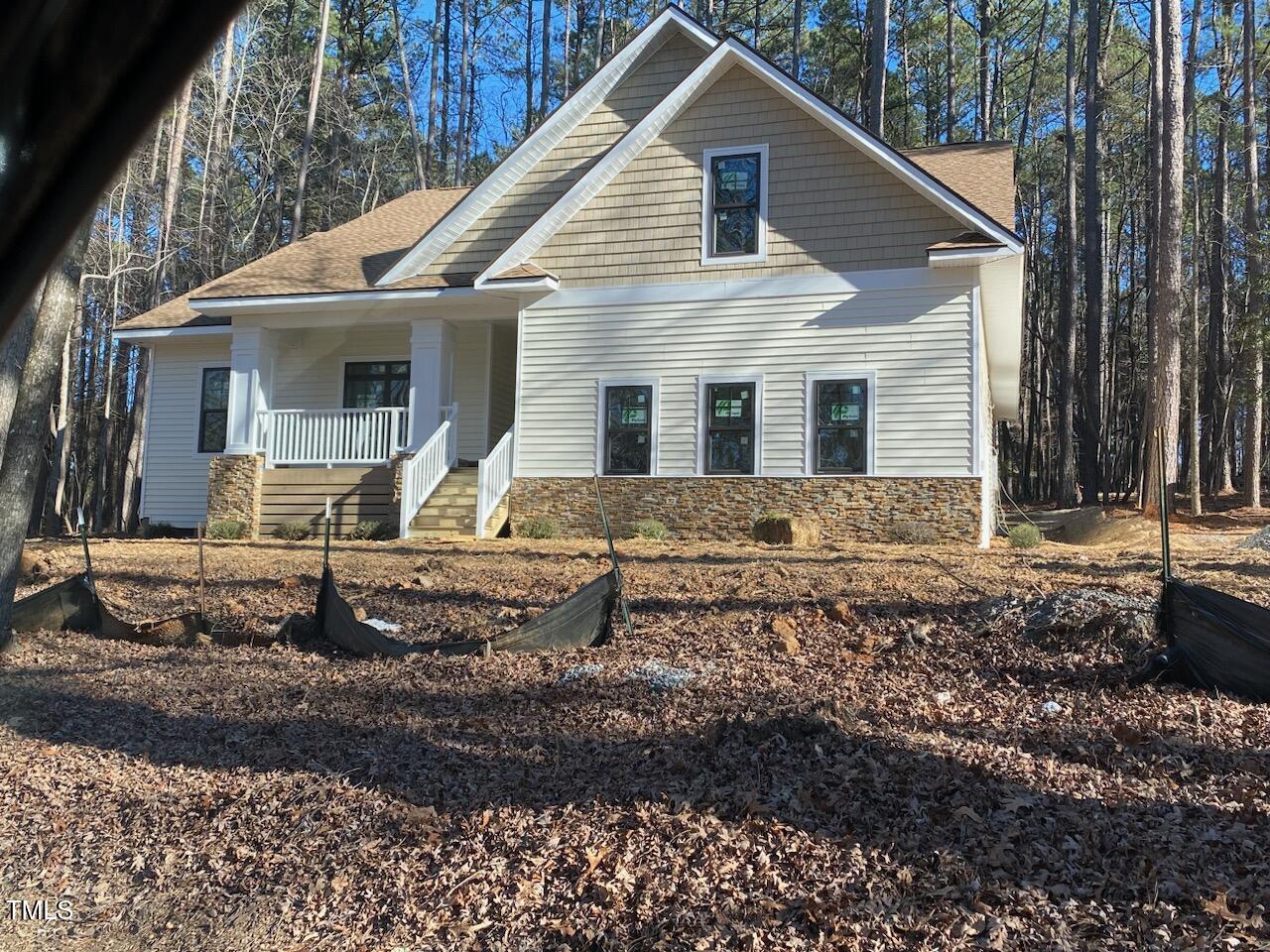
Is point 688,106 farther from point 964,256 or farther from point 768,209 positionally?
point 964,256

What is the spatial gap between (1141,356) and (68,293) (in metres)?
40.4

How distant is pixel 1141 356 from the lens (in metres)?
39.5

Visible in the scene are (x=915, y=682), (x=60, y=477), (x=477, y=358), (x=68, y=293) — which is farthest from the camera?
(x=60, y=477)

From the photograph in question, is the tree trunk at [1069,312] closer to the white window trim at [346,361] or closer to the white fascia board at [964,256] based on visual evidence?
the white fascia board at [964,256]

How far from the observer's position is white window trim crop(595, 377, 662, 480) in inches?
563

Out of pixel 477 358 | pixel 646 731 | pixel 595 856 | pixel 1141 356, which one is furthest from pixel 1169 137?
pixel 1141 356

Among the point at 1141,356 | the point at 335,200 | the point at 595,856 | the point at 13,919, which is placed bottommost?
the point at 13,919

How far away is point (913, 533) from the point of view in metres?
12.9

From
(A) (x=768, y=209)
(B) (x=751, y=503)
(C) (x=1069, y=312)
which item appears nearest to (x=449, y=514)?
(B) (x=751, y=503)

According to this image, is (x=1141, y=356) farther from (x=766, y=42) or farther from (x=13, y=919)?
(x=13, y=919)

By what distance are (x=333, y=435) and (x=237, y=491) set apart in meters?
1.79

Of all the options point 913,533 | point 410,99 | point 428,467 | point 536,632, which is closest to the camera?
point 536,632

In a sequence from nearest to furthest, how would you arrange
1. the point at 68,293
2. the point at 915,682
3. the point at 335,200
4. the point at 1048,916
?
the point at 1048,916 < the point at 915,682 < the point at 68,293 < the point at 335,200

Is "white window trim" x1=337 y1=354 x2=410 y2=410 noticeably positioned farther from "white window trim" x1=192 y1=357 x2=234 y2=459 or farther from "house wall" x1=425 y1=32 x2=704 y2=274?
"white window trim" x1=192 y1=357 x2=234 y2=459
